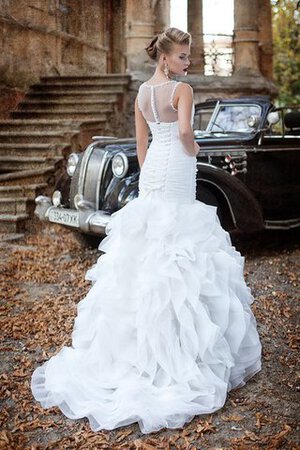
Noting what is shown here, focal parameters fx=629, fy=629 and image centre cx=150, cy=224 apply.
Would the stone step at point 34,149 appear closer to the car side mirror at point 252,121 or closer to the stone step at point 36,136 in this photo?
the stone step at point 36,136

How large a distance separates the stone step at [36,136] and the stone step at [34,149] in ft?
0.51

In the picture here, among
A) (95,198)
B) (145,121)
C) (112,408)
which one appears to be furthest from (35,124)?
(112,408)

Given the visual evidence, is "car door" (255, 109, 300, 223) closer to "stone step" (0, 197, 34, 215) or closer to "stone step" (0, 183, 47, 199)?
"stone step" (0, 197, 34, 215)

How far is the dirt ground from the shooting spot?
3039 mm

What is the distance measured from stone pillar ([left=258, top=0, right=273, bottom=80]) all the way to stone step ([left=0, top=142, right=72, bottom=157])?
6553 millimetres

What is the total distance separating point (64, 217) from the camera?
21.1 ft

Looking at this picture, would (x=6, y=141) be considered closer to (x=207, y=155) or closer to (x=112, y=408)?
(x=207, y=155)

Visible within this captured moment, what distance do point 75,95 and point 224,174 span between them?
580cm

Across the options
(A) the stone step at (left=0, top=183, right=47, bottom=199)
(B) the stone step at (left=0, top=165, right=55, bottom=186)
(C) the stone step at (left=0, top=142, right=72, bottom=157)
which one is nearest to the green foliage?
(C) the stone step at (left=0, top=142, right=72, bottom=157)

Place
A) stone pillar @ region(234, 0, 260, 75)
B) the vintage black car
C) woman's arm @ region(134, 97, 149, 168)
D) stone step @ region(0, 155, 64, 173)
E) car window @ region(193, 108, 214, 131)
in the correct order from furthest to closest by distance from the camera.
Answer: stone pillar @ region(234, 0, 260, 75) < stone step @ region(0, 155, 64, 173) < car window @ region(193, 108, 214, 131) < the vintage black car < woman's arm @ region(134, 97, 149, 168)

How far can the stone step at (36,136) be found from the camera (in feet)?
32.8

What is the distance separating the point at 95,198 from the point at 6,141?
14.5 feet

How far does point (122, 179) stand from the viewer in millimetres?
6098

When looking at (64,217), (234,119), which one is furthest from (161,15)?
(64,217)
